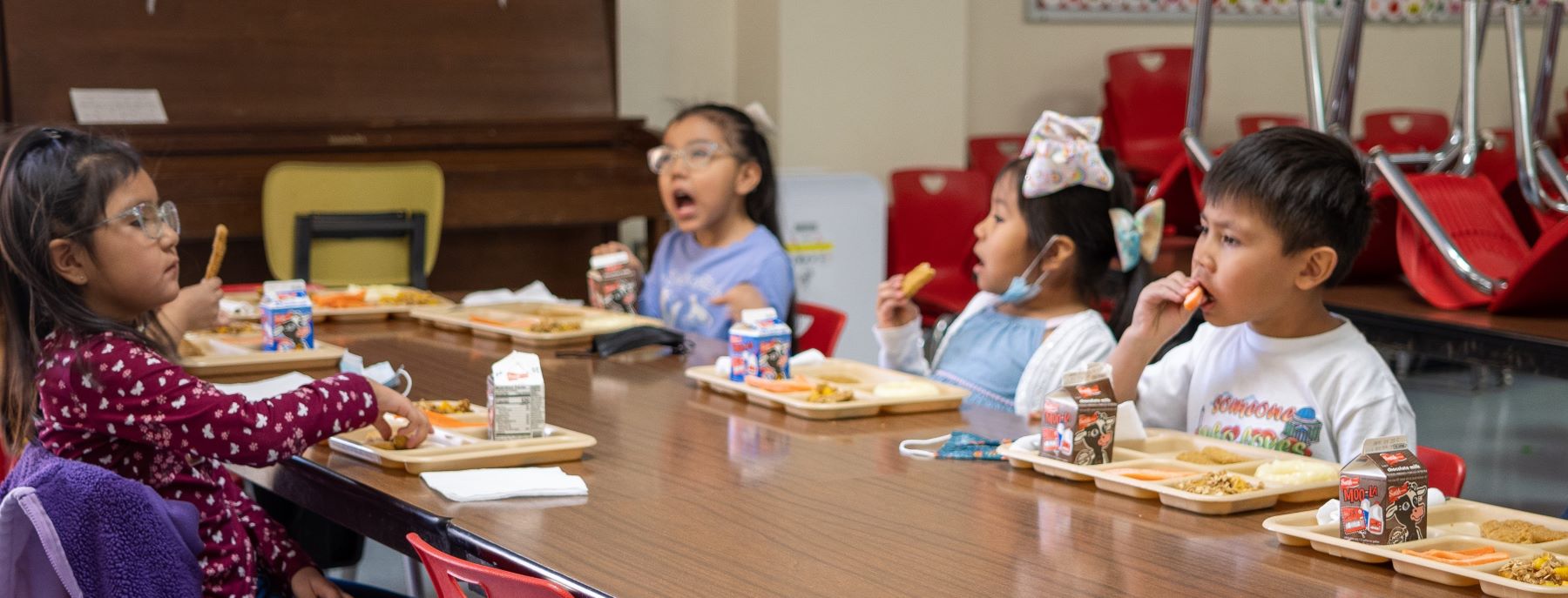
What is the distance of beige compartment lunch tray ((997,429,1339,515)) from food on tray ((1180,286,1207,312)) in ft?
0.53

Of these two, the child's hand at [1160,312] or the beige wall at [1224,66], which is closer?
the child's hand at [1160,312]

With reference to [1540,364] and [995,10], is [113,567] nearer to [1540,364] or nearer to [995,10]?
[1540,364]

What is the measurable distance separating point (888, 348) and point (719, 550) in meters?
1.20

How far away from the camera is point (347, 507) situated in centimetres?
183

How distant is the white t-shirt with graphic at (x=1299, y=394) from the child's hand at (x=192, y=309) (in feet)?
5.02

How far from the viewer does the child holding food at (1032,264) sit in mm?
2609

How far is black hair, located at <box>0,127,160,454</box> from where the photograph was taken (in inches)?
71.5

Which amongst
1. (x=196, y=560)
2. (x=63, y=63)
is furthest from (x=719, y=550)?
(x=63, y=63)

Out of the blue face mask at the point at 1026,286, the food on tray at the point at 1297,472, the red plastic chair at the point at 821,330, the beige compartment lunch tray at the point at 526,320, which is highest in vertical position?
the blue face mask at the point at 1026,286

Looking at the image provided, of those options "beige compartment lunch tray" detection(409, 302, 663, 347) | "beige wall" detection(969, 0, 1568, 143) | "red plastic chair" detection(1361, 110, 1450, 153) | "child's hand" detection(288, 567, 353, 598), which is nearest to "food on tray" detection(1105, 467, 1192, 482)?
"child's hand" detection(288, 567, 353, 598)

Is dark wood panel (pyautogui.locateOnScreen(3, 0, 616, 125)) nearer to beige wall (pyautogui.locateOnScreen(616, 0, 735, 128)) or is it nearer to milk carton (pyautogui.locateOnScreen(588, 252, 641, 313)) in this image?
beige wall (pyautogui.locateOnScreen(616, 0, 735, 128))

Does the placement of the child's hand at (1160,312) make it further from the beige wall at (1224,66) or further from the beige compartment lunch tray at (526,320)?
the beige wall at (1224,66)

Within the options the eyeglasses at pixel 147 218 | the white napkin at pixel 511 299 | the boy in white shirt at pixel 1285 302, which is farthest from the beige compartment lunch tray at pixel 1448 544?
the white napkin at pixel 511 299

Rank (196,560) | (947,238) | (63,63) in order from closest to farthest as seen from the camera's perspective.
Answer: (196,560)
(63,63)
(947,238)
